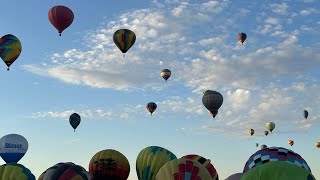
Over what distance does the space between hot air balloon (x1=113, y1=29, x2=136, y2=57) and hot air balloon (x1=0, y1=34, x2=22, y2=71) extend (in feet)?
29.3

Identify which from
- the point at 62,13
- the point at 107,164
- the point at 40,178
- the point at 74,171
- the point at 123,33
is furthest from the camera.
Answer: the point at 123,33

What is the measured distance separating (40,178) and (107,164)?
13.1 feet

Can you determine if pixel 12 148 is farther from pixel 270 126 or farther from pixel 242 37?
pixel 270 126

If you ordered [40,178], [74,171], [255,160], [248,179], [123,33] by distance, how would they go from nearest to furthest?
[248,179]
[255,160]
[74,171]
[40,178]
[123,33]

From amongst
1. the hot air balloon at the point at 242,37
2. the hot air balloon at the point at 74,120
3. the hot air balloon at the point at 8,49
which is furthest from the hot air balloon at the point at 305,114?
the hot air balloon at the point at 8,49

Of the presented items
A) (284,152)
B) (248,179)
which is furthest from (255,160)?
(248,179)

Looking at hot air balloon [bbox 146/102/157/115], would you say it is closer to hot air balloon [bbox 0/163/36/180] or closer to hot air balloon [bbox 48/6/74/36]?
hot air balloon [bbox 48/6/74/36]

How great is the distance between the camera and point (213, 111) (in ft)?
133

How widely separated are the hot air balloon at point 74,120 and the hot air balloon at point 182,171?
99.3 ft

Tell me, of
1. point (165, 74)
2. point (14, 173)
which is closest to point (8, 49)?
point (165, 74)

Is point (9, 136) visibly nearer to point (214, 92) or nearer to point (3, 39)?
point (3, 39)

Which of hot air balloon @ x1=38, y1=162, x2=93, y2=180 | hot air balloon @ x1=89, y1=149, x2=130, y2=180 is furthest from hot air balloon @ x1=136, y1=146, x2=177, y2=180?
hot air balloon @ x1=38, y1=162, x2=93, y2=180

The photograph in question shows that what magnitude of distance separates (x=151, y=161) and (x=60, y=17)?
17642mm

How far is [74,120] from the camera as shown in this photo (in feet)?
148
